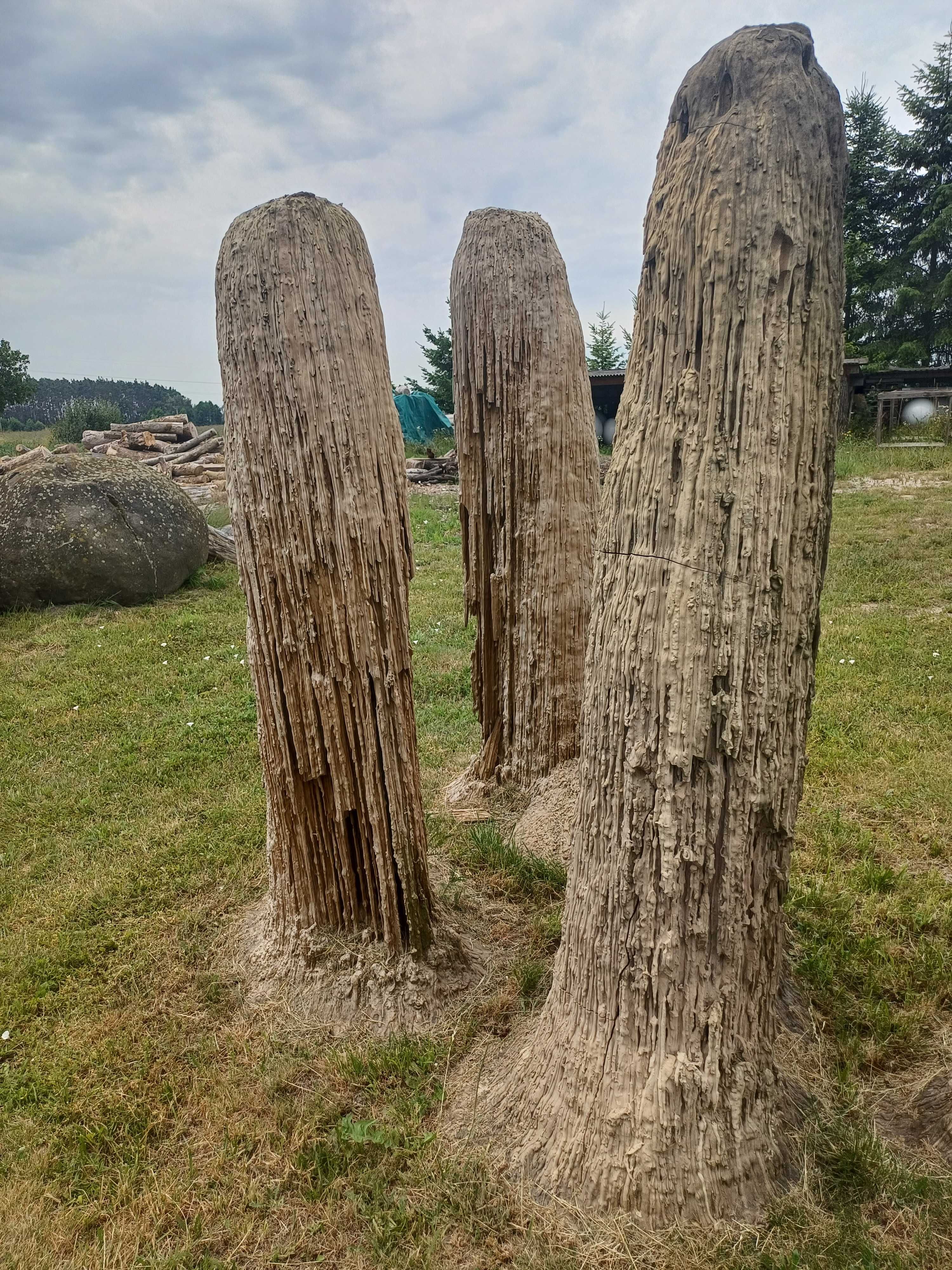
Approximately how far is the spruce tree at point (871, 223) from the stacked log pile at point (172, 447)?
662 inches

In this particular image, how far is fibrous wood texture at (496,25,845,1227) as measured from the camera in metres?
1.84

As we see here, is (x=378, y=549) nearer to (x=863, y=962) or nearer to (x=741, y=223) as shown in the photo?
(x=741, y=223)

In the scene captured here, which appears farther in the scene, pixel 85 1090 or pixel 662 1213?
pixel 85 1090

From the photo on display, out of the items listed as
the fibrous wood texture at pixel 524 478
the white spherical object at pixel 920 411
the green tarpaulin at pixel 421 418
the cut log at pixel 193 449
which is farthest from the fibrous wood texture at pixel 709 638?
the green tarpaulin at pixel 421 418

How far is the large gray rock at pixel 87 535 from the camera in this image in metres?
7.71

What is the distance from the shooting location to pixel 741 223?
1.83 meters

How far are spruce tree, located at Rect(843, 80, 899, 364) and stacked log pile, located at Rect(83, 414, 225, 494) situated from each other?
16808 mm

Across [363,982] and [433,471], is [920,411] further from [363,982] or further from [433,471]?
[363,982]

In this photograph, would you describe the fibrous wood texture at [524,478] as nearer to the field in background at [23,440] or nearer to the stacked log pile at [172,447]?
the stacked log pile at [172,447]

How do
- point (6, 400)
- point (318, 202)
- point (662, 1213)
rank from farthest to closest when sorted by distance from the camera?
point (6, 400)
point (318, 202)
point (662, 1213)

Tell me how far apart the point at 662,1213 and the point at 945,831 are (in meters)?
2.63

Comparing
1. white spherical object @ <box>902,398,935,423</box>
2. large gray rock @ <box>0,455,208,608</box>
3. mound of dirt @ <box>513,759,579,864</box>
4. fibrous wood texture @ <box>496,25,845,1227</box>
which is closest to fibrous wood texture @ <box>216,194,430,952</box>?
fibrous wood texture @ <box>496,25,845,1227</box>

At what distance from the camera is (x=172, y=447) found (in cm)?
1736

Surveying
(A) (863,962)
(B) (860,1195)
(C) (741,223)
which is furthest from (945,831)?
(C) (741,223)
